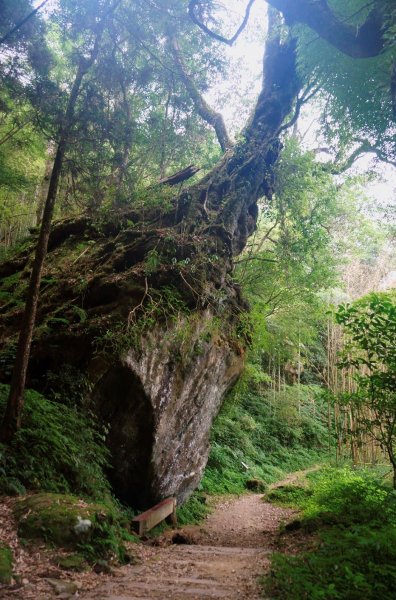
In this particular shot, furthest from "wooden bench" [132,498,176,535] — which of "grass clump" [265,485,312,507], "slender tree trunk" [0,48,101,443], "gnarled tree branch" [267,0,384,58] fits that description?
"gnarled tree branch" [267,0,384,58]

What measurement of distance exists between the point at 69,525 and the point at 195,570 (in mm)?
1411

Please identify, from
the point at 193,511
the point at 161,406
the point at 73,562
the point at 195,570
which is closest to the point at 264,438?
the point at 193,511

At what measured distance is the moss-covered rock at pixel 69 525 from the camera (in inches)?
143

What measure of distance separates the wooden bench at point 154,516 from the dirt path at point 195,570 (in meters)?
0.27

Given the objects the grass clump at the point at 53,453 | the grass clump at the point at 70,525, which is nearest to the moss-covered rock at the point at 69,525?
the grass clump at the point at 70,525

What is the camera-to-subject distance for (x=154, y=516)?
5.94 m

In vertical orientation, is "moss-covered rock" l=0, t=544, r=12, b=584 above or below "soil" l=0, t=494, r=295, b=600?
above

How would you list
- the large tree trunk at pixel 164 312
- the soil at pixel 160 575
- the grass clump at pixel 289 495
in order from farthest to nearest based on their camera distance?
the grass clump at pixel 289 495
the large tree trunk at pixel 164 312
the soil at pixel 160 575

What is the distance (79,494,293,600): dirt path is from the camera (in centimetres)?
312

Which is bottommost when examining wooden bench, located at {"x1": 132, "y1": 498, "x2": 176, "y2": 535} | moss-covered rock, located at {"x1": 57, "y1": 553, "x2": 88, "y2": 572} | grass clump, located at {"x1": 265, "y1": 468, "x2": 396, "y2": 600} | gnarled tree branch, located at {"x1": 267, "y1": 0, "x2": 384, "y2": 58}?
wooden bench, located at {"x1": 132, "y1": 498, "x2": 176, "y2": 535}

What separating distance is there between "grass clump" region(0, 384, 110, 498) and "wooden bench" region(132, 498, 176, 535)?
620 millimetres

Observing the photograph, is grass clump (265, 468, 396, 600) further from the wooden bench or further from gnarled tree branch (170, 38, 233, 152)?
gnarled tree branch (170, 38, 233, 152)

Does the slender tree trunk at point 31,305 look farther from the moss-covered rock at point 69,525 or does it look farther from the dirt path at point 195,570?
the dirt path at point 195,570

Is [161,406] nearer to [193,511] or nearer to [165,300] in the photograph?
[165,300]
